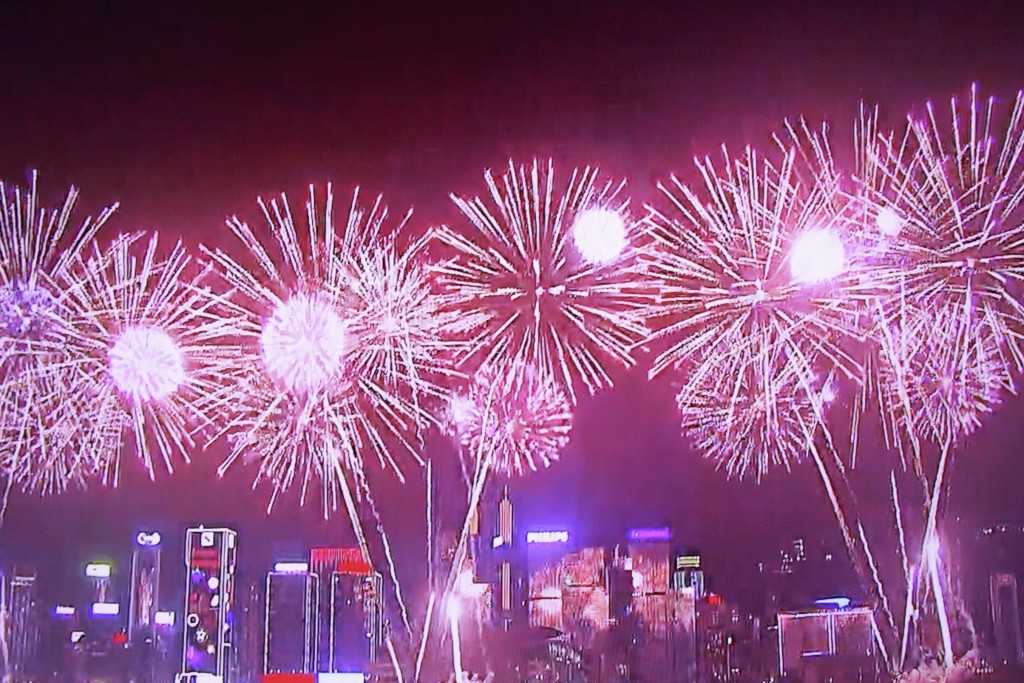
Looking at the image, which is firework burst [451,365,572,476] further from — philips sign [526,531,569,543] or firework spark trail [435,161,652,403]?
philips sign [526,531,569,543]

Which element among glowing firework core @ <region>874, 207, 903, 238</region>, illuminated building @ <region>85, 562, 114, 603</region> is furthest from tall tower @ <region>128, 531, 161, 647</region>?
glowing firework core @ <region>874, 207, 903, 238</region>

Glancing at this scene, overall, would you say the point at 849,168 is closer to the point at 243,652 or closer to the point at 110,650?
the point at 243,652

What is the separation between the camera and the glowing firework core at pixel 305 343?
490 cm

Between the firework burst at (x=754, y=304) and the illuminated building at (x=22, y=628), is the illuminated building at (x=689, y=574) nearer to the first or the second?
the firework burst at (x=754, y=304)

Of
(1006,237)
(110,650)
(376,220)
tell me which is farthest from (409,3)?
(110,650)

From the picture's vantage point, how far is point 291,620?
4992mm

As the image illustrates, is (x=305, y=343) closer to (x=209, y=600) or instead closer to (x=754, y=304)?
(x=209, y=600)

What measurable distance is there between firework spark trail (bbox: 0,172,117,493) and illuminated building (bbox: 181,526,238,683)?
0.59 metres

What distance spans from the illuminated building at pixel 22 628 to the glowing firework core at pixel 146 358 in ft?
3.47

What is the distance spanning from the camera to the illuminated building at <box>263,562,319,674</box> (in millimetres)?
4922

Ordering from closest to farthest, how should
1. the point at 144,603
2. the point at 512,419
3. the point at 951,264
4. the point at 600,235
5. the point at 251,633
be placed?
the point at 951,264 < the point at 600,235 < the point at 512,419 < the point at 251,633 < the point at 144,603

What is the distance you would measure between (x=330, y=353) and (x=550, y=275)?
3.18ft

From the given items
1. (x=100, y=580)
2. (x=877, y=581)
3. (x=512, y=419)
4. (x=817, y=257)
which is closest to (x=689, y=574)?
(x=877, y=581)

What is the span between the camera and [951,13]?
452cm
